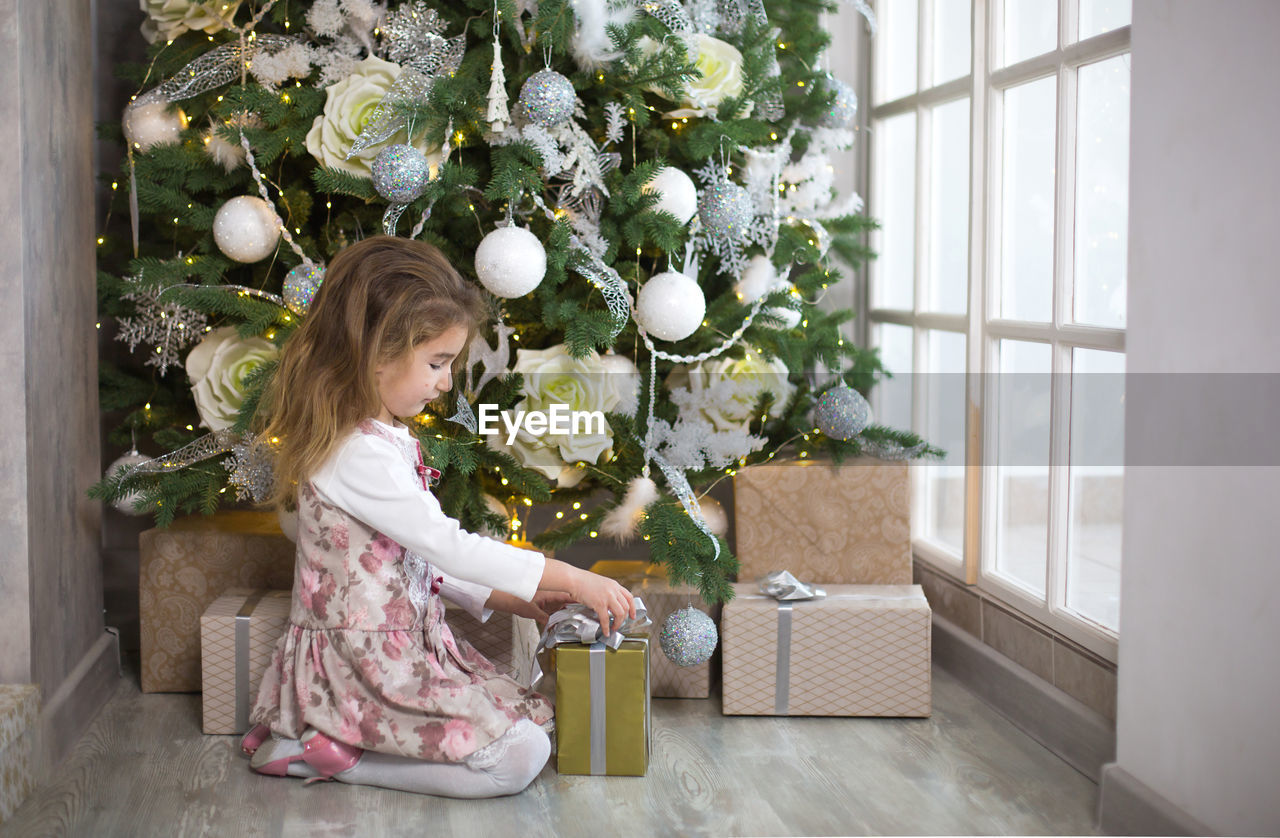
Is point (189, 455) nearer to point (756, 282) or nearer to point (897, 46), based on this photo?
point (756, 282)

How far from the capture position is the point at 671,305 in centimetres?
221

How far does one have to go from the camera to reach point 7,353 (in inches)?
78.0

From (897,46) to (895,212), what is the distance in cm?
42

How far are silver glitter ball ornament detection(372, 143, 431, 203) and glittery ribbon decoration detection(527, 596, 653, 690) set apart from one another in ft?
2.74

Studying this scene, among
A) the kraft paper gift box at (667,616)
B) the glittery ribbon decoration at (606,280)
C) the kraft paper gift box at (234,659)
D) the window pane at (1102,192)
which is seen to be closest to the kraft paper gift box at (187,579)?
the kraft paper gift box at (234,659)

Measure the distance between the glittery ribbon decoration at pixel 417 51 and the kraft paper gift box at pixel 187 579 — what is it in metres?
0.87

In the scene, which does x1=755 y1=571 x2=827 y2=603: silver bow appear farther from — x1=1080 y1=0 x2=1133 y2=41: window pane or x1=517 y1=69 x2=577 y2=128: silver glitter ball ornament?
x1=1080 y1=0 x2=1133 y2=41: window pane

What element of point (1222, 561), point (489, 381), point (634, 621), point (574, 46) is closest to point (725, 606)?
point (634, 621)

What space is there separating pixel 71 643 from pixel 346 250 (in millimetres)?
1013

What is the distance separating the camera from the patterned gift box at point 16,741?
1.82m

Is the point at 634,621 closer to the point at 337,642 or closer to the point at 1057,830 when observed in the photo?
the point at 337,642

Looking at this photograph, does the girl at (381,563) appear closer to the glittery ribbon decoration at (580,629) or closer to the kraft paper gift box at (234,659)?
the glittery ribbon decoration at (580,629)

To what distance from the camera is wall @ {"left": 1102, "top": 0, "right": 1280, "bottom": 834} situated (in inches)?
58.5

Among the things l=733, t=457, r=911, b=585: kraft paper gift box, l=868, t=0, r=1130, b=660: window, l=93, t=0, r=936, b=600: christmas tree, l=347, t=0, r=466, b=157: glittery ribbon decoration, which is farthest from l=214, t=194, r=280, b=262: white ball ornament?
l=868, t=0, r=1130, b=660: window
